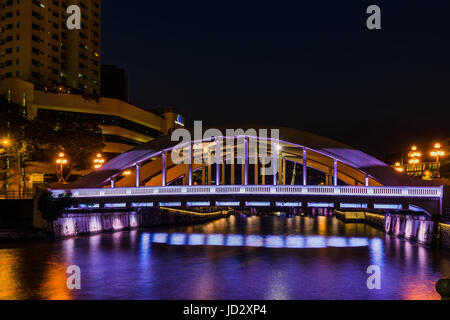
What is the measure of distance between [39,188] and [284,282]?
32.6 m

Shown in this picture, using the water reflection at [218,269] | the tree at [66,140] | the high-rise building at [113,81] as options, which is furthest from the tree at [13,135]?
the high-rise building at [113,81]

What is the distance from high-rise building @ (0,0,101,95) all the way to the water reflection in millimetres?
69314

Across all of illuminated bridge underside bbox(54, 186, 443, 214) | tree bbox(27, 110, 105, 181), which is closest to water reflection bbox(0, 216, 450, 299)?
illuminated bridge underside bbox(54, 186, 443, 214)

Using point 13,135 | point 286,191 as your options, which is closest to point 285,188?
point 286,191

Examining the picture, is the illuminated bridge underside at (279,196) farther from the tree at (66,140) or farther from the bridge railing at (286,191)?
the tree at (66,140)

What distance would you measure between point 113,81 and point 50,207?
15190 centimetres

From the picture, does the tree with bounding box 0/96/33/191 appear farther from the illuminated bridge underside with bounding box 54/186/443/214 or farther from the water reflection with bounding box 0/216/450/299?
the water reflection with bounding box 0/216/450/299

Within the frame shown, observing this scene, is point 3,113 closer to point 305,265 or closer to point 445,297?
point 305,265

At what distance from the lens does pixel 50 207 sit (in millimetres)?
47375

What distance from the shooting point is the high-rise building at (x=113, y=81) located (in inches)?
7515

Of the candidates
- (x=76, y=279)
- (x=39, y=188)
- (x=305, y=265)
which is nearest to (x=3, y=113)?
(x=39, y=188)

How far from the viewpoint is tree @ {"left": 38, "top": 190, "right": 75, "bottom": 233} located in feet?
156
